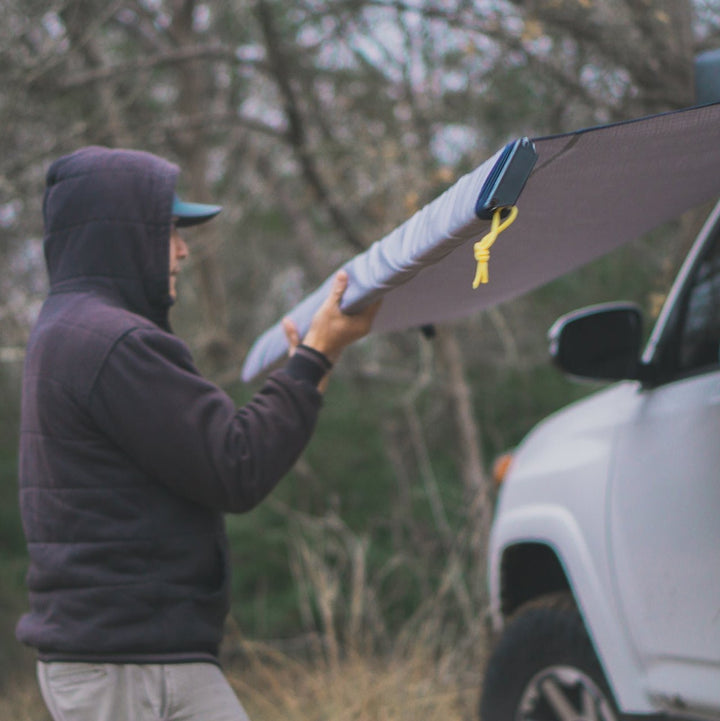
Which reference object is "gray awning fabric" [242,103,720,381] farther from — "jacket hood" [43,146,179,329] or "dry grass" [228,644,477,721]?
"dry grass" [228,644,477,721]

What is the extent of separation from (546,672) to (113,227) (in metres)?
1.78

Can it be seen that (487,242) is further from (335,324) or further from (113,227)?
(113,227)

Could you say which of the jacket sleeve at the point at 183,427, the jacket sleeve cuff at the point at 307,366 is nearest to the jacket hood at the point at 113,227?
the jacket sleeve at the point at 183,427

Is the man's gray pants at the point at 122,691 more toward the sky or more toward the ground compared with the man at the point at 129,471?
more toward the ground

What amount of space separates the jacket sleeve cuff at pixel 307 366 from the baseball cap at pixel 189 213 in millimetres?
455

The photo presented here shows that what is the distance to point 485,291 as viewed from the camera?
2672mm

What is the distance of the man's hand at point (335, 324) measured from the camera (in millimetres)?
2271

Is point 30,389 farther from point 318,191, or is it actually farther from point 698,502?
point 318,191

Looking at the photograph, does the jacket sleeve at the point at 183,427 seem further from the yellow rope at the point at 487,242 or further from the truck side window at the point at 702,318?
the truck side window at the point at 702,318

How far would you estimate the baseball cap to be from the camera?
2.45m

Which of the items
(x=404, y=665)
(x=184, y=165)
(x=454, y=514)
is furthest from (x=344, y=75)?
(x=404, y=665)

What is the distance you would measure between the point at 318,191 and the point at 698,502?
4586 mm

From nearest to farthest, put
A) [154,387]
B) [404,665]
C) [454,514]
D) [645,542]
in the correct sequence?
1. [154,387]
2. [645,542]
3. [404,665]
4. [454,514]

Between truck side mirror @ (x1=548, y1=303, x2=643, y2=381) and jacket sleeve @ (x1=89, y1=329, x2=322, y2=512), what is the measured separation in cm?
92
